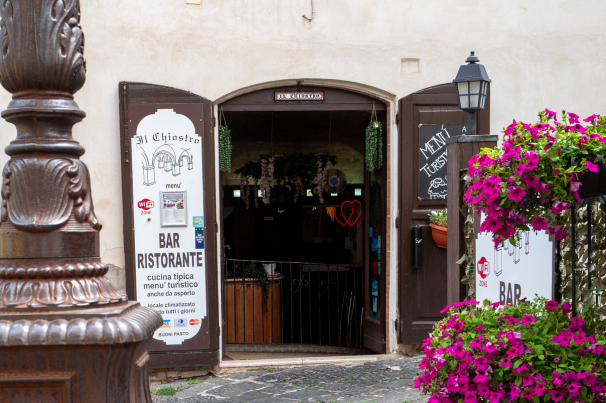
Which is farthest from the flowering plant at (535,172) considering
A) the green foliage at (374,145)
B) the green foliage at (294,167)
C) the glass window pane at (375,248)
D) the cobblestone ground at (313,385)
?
the green foliage at (294,167)

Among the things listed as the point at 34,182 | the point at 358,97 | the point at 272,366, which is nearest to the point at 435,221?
the point at 358,97

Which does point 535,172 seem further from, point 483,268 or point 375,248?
point 375,248

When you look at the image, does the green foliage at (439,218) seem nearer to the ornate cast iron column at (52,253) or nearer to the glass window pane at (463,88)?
the glass window pane at (463,88)

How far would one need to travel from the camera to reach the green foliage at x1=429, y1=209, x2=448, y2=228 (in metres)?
5.89

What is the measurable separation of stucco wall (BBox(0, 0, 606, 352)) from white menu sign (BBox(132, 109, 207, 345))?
0.27 meters

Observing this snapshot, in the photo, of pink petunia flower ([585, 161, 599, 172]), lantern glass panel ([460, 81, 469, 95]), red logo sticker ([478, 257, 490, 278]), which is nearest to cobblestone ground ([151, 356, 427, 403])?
red logo sticker ([478, 257, 490, 278])

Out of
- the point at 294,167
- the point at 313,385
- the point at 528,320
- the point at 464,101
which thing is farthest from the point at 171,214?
the point at 294,167

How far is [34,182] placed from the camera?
7.43ft

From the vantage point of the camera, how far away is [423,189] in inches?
244

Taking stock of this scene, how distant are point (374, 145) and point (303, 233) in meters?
6.76

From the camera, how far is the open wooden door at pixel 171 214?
233 inches

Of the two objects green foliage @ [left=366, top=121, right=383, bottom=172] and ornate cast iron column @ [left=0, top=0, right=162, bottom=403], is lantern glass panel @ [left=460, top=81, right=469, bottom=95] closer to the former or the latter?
green foliage @ [left=366, top=121, right=383, bottom=172]

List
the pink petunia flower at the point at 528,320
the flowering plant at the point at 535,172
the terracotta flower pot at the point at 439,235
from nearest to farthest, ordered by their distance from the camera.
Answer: the flowering plant at the point at 535,172
the pink petunia flower at the point at 528,320
the terracotta flower pot at the point at 439,235

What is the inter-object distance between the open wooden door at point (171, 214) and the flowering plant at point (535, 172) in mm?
3653
